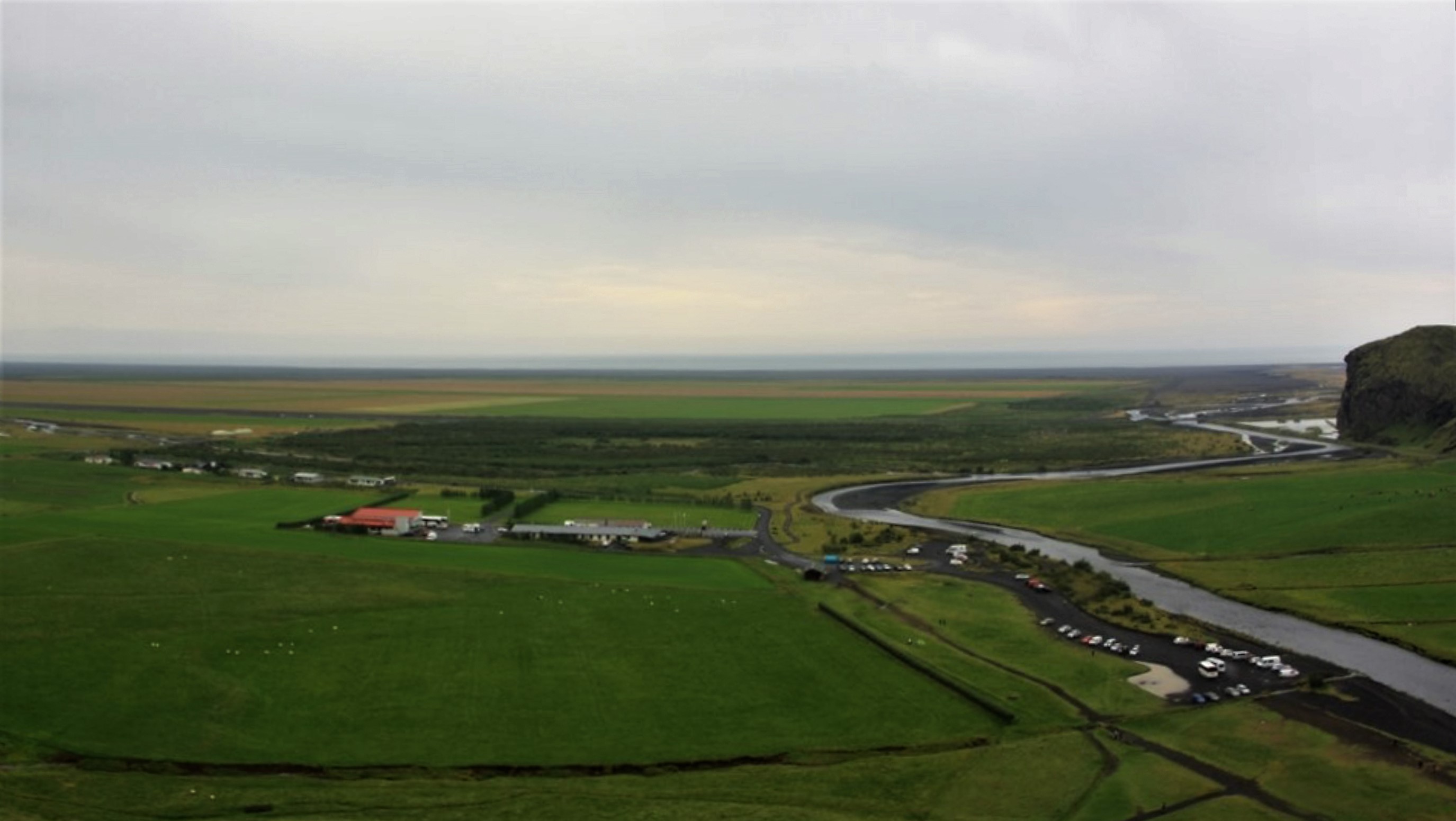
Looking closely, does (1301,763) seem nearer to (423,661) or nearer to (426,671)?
(426,671)

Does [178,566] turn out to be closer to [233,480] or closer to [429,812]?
[429,812]

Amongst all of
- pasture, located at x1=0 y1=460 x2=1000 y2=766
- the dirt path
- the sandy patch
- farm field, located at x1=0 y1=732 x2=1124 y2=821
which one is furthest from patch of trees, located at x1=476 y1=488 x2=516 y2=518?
the sandy patch

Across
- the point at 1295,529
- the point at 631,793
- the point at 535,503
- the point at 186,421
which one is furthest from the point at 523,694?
the point at 186,421

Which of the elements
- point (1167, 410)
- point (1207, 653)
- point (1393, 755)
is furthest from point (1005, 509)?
point (1167, 410)

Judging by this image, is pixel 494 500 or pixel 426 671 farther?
pixel 494 500

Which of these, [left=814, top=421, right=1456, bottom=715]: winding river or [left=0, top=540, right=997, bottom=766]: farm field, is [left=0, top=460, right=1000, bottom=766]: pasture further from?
[left=814, top=421, right=1456, bottom=715]: winding river

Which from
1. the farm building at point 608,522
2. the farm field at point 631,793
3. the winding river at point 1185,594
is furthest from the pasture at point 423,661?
the winding river at point 1185,594
